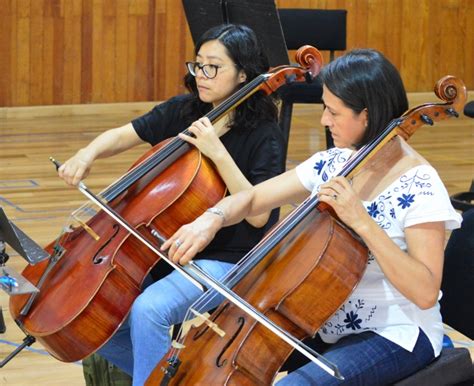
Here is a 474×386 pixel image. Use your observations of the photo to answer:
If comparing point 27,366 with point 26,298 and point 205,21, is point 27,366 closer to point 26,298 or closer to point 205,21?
point 26,298

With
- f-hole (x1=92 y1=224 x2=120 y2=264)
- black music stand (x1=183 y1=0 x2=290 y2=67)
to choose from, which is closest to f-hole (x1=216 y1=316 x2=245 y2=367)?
f-hole (x1=92 y1=224 x2=120 y2=264)

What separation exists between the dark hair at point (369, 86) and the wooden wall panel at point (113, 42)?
543 centimetres

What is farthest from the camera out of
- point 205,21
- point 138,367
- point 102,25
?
point 102,25

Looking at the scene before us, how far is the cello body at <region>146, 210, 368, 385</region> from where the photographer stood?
208 cm

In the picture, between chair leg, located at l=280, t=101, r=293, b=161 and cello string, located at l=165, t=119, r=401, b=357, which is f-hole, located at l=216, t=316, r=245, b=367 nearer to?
cello string, located at l=165, t=119, r=401, b=357

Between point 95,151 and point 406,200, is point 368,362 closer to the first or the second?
point 406,200

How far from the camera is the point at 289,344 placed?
2.10 meters

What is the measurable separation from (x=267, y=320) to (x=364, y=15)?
641 cm

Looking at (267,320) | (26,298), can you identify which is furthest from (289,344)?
(26,298)

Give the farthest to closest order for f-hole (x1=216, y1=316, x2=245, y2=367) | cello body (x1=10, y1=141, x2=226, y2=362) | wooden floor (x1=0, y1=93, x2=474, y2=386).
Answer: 1. wooden floor (x1=0, y1=93, x2=474, y2=386)
2. cello body (x1=10, y1=141, x2=226, y2=362)
3. f-hole (x1=216, y1=316, x2=245, y2=367)

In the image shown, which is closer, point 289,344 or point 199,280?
point 289,344

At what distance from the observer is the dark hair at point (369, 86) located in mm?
2211

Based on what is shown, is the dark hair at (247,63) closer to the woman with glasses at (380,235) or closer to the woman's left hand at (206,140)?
the woman's left hand at (206,140)

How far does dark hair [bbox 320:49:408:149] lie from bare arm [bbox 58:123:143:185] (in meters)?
0.92
